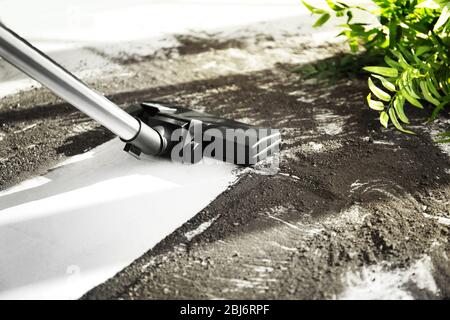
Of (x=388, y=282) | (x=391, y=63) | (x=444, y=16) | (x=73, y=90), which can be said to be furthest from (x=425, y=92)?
(x=73, y=90)

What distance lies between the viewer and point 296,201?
178 cm

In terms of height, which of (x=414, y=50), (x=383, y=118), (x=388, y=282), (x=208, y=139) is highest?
(x=414, y=50)

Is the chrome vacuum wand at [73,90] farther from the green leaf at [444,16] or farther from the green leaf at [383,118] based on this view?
the green leaf at [444,16]

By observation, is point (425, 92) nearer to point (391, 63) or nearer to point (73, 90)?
point (391, 63)

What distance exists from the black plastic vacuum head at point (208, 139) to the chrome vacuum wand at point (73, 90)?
0.06 metres

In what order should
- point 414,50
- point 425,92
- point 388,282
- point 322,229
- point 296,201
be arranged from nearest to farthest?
point 388,282
point 322,229
point 296,201
point 425,92
point 414,50

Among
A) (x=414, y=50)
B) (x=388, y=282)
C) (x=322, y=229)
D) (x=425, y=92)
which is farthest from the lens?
(x=414, y=50)

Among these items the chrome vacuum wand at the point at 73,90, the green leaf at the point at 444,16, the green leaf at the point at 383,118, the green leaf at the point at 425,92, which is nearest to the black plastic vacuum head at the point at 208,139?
the chrome vacuum wand at the point at 73,90

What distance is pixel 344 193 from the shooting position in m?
1.81

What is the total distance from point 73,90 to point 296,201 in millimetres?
818

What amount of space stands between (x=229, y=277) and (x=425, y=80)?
107 cm

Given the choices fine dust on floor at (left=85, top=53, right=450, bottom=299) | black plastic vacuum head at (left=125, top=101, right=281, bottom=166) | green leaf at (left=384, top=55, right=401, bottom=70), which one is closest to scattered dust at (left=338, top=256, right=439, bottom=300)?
fine dust on floor at (left=85, top=53, right=450, bottom=299)
